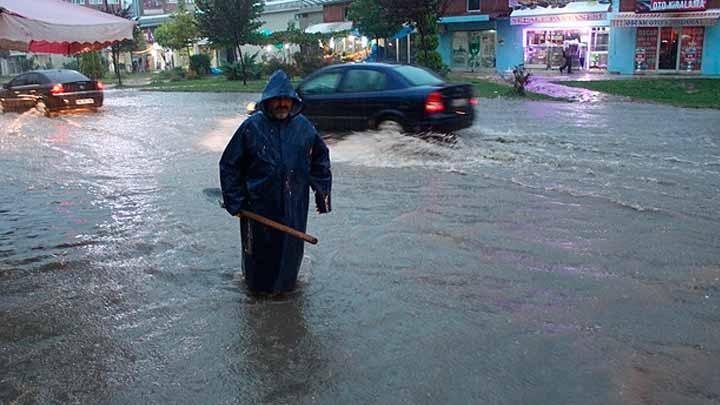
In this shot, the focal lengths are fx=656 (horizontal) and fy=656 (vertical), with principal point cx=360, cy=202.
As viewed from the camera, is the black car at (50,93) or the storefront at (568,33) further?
the storefront at (568,33)

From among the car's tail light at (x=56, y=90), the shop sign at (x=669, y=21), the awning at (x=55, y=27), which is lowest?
the car's tail light at (x=56, y=90)

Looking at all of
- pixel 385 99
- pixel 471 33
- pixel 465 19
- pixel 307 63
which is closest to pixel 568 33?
pixel 465 19

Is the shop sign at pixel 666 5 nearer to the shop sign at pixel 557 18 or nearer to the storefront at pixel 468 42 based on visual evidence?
the shop sign at pixel 557 18

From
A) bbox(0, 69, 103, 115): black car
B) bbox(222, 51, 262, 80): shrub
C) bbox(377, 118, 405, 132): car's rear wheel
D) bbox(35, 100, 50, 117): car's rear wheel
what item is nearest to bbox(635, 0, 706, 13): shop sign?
bbox(222, 51, 262, 80): shrub

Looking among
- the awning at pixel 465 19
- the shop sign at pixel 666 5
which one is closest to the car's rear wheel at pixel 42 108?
the awning at pixel 465 19

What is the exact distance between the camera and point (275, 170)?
4496mm

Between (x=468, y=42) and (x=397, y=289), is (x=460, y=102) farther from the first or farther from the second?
(x=468, y=42)

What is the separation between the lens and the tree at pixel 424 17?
1077 inches

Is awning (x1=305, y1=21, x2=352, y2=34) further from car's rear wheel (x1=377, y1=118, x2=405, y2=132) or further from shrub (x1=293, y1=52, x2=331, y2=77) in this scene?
car's rear wheel (x1=377, y1=118, x2=405, y2=132)

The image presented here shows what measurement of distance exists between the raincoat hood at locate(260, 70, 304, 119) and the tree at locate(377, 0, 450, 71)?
23.8 meters

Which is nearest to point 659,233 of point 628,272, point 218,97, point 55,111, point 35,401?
point 628,272

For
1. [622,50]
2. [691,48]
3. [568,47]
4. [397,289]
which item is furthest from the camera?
[568,47]

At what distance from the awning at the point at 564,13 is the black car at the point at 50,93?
22193 millimetres

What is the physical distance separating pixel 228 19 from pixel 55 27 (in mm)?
30896
